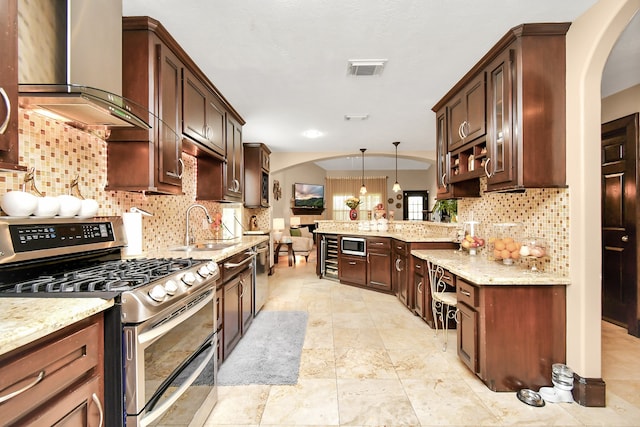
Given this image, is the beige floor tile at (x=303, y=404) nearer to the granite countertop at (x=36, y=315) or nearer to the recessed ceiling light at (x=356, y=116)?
the granite countertop at (x=36, y=315)

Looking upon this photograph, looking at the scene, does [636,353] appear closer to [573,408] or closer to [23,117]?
[573,408]

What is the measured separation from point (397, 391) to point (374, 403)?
0.22 m

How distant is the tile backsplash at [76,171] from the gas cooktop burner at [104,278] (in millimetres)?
504

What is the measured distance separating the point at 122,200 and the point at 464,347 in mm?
2781

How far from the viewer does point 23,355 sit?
0.76 m

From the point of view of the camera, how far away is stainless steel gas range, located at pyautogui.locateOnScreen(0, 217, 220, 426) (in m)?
1.08

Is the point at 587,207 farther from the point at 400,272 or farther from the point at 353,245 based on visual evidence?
the point at 353,245

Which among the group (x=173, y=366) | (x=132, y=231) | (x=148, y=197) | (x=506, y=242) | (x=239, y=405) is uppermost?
(x=148, y=197)

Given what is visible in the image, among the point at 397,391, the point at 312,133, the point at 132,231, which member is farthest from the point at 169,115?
the point at 312,133

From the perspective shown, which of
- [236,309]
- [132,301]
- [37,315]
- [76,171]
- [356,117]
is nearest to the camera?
[37,315]

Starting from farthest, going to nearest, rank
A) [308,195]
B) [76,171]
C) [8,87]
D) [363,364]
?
[308,195] → [363,364] → [76,171] → [8,87]

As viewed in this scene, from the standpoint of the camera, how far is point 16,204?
1269 mm

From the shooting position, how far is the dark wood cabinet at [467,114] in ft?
7.97

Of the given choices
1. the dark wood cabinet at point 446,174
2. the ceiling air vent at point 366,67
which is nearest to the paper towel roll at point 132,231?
the ceiling air vent at point 366,67
